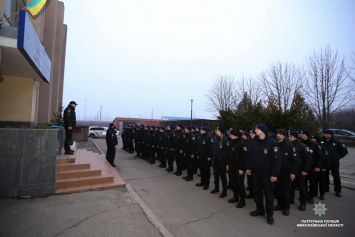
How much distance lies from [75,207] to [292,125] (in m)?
9.83

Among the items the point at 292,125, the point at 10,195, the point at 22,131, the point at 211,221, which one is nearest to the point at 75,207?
the point at 10,195

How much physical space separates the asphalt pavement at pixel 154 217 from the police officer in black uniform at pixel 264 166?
1.20ft

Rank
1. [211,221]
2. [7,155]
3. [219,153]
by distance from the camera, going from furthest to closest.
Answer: [219,153], [7,155], [211,221]

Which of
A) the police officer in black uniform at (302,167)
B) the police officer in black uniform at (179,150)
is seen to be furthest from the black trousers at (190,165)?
the police officer in black uniform at (302,167)

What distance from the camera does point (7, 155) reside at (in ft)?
16.5

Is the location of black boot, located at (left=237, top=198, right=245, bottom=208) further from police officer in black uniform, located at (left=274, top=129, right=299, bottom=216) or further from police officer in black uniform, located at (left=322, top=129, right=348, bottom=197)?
police officer in black uniform, located at (left=322, top=129, right=348, bottom=197)

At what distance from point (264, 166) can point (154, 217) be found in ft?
8.31

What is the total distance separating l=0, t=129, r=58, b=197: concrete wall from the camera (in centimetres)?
504

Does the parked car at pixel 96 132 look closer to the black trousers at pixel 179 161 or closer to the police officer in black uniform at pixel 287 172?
the black trousers at pixel 179 161

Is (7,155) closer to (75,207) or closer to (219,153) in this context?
(75,207)

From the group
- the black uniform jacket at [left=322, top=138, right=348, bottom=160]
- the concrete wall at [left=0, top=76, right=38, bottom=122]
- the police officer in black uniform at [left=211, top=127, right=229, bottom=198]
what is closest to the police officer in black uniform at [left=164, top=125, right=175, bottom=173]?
the police officer in black uniform at [left=211, top=127, right=229, bottom=198]

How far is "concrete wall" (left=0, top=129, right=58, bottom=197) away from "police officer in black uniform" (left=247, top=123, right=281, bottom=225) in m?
4.98

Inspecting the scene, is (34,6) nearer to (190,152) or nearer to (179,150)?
(179,150)

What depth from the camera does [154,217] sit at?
4.29 metres
